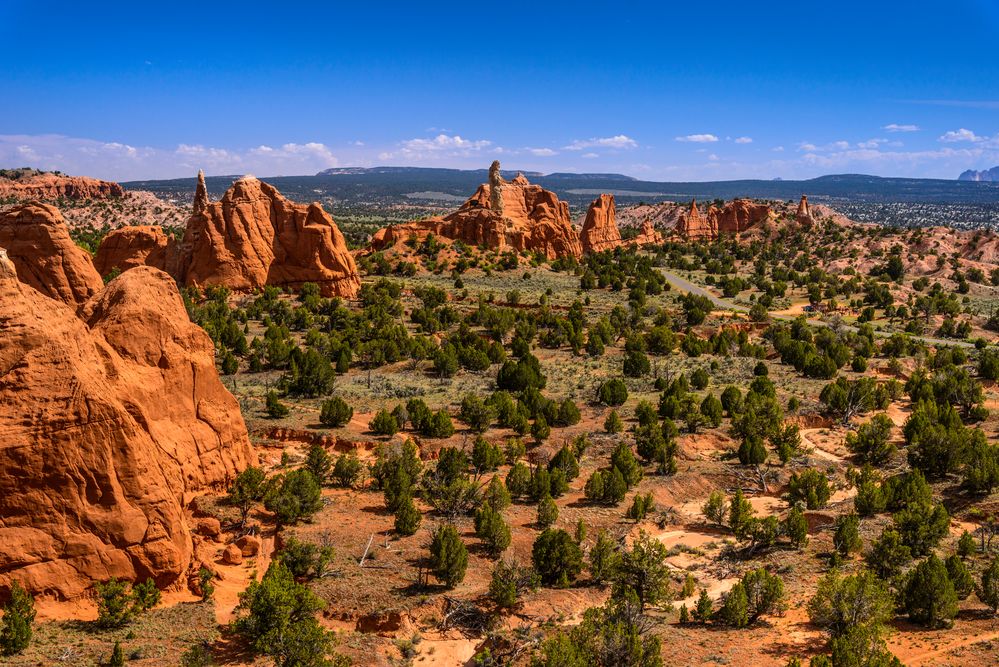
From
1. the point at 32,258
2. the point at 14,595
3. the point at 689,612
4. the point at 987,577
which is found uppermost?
the point at 32,258

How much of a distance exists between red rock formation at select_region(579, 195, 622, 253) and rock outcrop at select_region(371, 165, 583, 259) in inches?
495

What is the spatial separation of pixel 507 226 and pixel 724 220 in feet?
229

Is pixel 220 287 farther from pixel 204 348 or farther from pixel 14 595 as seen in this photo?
pixel 14 595

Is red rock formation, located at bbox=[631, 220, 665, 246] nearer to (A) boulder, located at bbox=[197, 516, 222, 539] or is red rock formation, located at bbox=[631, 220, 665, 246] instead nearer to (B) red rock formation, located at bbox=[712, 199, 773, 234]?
(B) red rock formation, located at bbox=[712, 199, 773, 234]

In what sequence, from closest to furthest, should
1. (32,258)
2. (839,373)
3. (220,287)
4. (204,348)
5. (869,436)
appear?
(204,348) < (32,258) < (869,436) < (839,373) < (220,287)

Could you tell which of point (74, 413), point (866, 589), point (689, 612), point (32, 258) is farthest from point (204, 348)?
point (866, 589)

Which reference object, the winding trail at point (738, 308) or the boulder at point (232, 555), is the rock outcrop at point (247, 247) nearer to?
the winding trail at point (738, 308)

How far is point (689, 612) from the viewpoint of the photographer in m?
20.9

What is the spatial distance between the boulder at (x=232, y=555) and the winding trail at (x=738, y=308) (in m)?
59.0

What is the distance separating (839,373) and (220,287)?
5135cm

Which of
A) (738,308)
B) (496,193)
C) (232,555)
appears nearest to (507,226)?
(496,193)

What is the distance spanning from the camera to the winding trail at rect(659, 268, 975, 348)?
6688 centimetres

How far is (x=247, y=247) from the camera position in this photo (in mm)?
64188

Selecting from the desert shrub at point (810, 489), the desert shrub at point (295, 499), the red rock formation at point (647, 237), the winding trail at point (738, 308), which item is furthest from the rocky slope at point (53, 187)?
the desert shrub at point (810, 489)
